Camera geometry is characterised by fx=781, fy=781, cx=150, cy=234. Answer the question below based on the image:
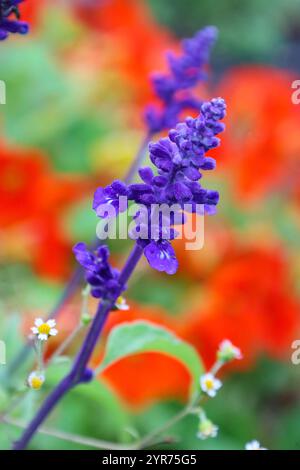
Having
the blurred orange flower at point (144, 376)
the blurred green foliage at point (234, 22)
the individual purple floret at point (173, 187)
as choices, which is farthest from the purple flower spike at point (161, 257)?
the blurred green foliage at point (234, 22)

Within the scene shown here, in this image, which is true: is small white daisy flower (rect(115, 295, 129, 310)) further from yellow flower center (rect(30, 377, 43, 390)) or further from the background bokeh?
the background bokeh

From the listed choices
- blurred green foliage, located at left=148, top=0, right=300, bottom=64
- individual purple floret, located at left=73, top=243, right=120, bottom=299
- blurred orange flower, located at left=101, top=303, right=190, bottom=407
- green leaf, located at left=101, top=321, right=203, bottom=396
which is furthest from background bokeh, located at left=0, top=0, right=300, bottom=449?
blurred green foliage, located at left=148, top=0, right=300, bottom=64

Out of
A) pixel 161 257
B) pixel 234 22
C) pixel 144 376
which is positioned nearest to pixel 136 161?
pixel 161 257

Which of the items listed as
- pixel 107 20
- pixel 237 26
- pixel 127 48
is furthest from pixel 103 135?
pixel 237 26

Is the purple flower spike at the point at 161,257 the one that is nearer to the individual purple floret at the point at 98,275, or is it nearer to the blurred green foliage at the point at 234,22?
the individual purple floret at the point at 98,275

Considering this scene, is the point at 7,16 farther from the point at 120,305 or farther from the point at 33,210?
the point at 33,210

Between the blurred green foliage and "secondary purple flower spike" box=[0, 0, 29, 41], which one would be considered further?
the blurred green foliage

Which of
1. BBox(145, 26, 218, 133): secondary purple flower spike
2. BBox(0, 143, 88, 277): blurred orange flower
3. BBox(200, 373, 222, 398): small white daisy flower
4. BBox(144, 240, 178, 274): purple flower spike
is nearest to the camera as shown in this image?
BBox(144, 240, 178, 274): purple flower spike
